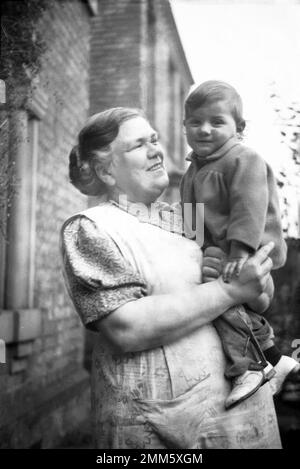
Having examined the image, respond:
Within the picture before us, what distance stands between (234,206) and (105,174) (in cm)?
50

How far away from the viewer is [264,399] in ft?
5.90

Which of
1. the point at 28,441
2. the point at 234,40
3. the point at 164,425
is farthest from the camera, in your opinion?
the point at 28,441

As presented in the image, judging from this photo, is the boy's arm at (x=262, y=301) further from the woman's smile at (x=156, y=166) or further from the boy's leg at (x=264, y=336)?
the woman's smile at (x=156, y=166)

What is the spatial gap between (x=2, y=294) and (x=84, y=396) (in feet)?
2.50

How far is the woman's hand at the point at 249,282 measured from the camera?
1769 millimetres

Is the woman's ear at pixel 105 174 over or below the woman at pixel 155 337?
over

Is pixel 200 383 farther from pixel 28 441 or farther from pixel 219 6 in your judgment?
pixel 219 6

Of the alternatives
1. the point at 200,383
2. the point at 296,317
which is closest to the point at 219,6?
the point at 296,317

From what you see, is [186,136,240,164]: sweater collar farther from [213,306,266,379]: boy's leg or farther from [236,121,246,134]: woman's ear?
[213,306,266,379]: boy's leg

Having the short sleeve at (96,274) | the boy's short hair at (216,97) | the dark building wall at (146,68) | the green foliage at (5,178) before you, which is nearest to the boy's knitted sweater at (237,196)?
the boy's short hair at (216,97)

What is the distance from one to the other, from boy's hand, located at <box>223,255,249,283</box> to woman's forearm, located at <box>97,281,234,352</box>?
40 mm

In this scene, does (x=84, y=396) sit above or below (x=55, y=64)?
below

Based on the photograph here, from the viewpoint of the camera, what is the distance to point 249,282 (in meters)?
1.78

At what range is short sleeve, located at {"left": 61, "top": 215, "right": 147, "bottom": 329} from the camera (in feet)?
5.60
